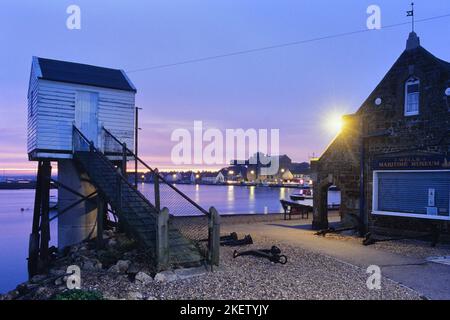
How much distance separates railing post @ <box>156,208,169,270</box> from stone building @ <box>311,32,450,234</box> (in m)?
10.6

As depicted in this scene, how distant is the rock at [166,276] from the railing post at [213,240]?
4.08 ft

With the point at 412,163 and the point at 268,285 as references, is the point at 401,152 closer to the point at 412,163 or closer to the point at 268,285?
the point at 412,163

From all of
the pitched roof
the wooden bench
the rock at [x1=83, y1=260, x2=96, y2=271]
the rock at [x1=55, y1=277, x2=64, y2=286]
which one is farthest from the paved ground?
the pitched roof

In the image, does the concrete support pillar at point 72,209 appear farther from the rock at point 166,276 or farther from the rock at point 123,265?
the rock at point 166,276

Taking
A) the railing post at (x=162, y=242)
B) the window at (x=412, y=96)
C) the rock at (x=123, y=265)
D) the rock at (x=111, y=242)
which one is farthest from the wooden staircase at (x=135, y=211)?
the window at (x=412, y=96)

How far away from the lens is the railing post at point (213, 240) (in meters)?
→ 10.2

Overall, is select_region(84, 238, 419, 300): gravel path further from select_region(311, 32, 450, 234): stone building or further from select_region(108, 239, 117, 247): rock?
select_region(311, 32, 450, 234): stone building

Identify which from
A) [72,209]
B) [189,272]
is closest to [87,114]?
[72,209]

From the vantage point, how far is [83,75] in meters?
17.8

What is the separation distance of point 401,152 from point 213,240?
32.9 ft

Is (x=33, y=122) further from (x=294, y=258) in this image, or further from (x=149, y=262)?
(x=294, y=258)

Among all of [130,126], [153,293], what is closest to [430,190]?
[153,293]

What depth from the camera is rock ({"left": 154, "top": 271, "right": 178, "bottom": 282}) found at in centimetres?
895

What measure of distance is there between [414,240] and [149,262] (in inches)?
429
